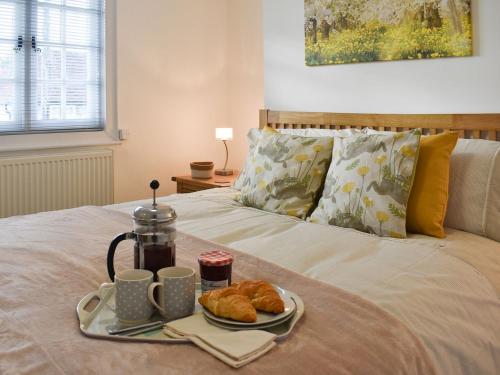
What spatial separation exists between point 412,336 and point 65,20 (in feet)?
9.52

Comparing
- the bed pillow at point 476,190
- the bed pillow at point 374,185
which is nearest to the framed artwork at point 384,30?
the bed pillow at point 476,190

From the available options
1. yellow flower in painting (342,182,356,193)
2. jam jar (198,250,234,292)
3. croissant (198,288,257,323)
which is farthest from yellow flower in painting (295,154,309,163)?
croissant (198,288,257,323)

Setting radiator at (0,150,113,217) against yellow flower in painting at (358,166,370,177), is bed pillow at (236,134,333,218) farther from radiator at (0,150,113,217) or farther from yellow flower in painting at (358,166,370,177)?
radiator at (0,150,113,217)

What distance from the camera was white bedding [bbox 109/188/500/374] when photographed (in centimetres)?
129

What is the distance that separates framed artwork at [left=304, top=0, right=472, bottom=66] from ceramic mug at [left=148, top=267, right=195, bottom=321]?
186 cm

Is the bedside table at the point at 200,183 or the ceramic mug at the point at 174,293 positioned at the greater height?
the bedside table at the point at 200,183

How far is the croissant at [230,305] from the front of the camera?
115 centimetres

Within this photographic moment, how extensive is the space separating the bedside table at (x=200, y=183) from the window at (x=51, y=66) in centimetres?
65

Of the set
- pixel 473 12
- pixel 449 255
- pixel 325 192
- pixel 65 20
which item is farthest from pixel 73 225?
pixel 473 12

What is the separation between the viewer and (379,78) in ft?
9.16

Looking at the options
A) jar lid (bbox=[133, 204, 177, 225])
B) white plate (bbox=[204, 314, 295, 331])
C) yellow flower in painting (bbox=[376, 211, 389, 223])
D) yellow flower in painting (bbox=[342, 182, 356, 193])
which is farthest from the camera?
yellow flower in painting (bbox=[342, 182, 356, 193])

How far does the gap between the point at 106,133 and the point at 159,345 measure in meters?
2.63

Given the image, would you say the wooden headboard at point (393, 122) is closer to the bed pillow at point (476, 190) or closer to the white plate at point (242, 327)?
the bed pillow at point (476, 190)

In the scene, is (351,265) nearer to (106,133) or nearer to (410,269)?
(410,269)
